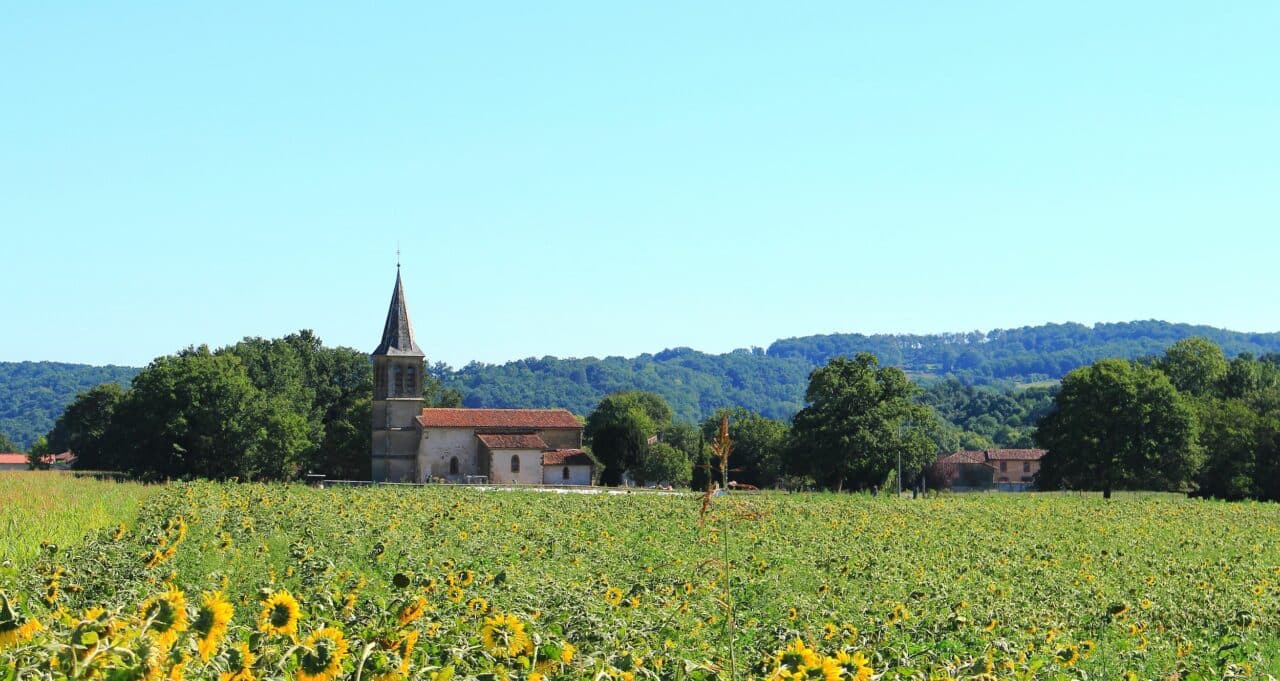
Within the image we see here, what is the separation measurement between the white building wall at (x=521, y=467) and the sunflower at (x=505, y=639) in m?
75.2

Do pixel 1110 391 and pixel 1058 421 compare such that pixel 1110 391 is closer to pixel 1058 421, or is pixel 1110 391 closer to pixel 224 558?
pixel 1058 421

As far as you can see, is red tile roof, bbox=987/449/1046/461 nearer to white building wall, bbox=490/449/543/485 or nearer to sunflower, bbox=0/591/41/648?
white building wall, bbox=490/449/543/485

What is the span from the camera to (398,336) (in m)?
78.3

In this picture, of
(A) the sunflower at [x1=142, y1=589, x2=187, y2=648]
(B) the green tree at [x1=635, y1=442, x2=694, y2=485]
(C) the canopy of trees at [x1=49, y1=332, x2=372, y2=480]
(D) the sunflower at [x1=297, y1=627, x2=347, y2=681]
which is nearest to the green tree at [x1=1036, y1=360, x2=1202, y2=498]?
(B) the green tree at [x1=635, y1=442, x2=694, y2=485]

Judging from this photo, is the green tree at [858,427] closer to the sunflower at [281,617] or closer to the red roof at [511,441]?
the red roof at [511,441]

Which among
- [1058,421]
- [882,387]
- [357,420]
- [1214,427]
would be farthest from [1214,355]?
[357,420]

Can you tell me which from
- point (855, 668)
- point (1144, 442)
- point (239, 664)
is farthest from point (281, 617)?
point (1144, 442)

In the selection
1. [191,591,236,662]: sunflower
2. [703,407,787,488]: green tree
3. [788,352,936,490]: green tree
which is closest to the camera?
[191,591,236,662]: sunflower

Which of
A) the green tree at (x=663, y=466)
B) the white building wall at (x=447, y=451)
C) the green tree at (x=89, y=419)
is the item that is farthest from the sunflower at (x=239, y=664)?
the green tree at (x=663, y=466)

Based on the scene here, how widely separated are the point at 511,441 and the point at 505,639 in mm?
76448

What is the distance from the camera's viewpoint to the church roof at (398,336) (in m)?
78.2

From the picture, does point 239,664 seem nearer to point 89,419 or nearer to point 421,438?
point 421,438

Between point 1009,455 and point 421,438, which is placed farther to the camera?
point 1009,455

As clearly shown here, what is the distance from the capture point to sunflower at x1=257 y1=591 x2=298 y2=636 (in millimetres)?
3840
